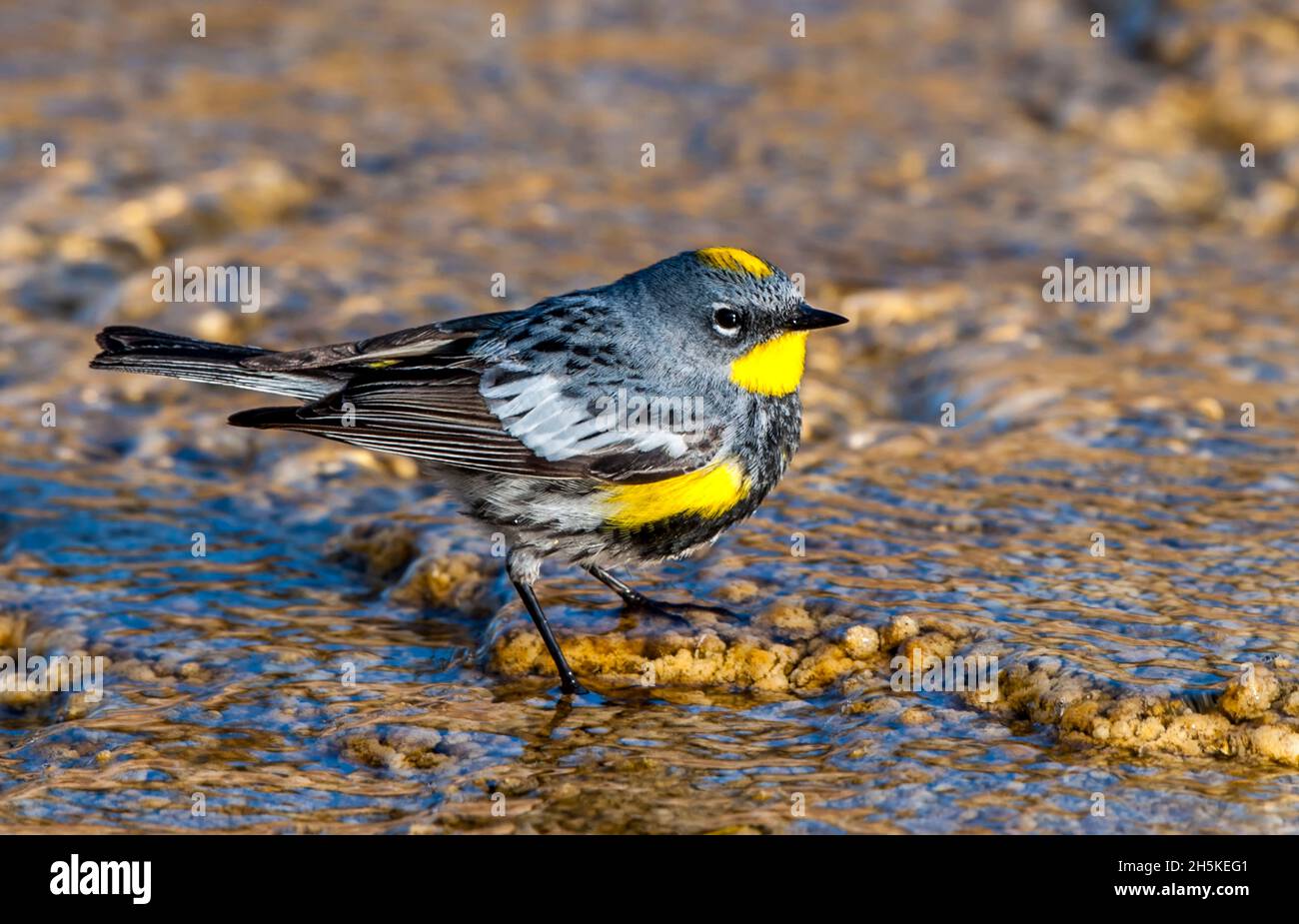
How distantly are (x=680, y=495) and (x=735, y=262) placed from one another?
3.26 ft

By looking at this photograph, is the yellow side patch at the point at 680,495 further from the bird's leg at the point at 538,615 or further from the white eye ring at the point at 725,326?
the white eye ring at the point at 725,326

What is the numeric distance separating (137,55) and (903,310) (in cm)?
607

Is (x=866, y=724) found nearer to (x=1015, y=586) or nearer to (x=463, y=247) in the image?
(x=1015, y=586)

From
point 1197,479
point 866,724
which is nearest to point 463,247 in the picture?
point 1197,479

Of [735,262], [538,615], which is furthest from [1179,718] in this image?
[735,262]

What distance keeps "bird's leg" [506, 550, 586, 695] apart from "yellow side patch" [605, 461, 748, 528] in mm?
351

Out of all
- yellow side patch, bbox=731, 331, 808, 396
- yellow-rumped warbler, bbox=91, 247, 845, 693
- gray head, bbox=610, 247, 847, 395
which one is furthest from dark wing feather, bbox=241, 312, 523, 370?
yellow side patch, bbox=731, 331, 808, 396

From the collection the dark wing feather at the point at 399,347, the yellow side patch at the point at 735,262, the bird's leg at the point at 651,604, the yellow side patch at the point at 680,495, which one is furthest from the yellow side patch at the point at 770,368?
the dark wing feather at the point at 399,347

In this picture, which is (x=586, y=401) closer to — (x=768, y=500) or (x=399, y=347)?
(x=399, y=347)

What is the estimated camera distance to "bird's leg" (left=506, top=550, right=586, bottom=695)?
5562 millimetres

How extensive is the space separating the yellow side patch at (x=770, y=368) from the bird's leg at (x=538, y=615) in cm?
106

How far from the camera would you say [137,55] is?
11.6 meters

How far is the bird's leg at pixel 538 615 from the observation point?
556 cm

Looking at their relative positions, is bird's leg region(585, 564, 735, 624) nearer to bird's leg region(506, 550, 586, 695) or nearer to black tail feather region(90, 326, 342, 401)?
bird's leg region(506, 550, 586, 695)
